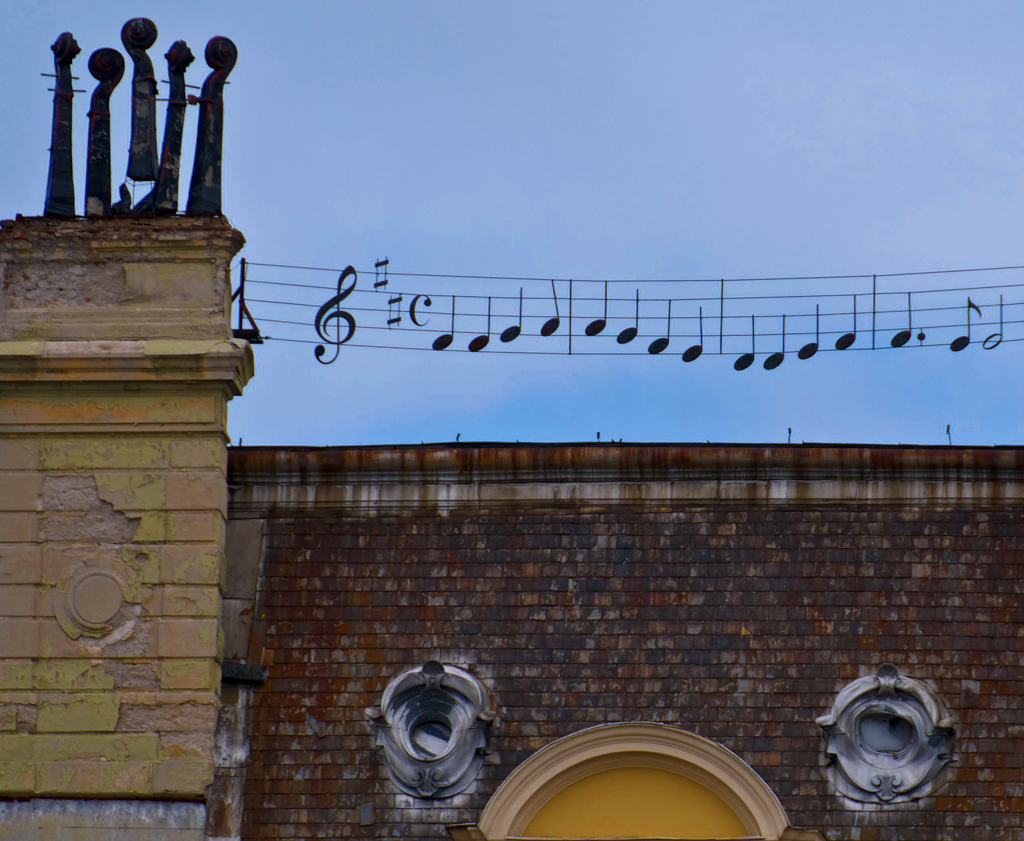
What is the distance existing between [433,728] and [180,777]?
7.82 ft

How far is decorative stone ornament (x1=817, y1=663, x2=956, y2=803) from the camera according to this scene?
15.5 meters

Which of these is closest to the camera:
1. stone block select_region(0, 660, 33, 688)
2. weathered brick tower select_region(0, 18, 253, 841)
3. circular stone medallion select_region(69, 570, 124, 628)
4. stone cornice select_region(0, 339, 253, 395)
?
weathered brick tower select_region(0, 18, 253, 841)

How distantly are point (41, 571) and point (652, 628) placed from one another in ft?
18.5

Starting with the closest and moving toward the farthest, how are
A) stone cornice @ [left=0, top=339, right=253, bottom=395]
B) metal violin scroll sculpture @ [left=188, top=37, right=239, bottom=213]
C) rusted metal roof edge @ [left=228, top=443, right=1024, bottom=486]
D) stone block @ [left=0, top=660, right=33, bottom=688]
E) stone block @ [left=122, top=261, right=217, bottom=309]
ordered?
stone block @ [left=0, top=660, right=33, bottom=688] < stone cornice @ [left=0, top=339, right=253, bottom=395] < stone block @ [left=122, top=261, right=217, bottom=309] < rusted metal roof edge @ [left=228, top=443, right=1024, bottom=486] < metal violin scroll sculpture @ [left=188, top=37, right=239, bottom=213]

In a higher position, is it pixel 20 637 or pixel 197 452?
pixel 197 452

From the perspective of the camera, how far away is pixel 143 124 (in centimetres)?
1708

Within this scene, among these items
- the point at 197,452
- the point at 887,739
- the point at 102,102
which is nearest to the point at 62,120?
the point at 102,102

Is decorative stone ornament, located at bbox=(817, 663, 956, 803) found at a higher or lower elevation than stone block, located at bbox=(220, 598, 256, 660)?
lower

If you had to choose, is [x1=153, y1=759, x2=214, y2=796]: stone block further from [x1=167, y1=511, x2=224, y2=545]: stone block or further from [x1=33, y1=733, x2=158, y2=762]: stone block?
[x1=167, y1=511, x2=224, y2=545]: stone block

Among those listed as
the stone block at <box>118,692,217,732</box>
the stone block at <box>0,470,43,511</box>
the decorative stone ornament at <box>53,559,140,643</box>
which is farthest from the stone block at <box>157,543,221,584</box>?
the stone block at <box>118,692,217,732</box>

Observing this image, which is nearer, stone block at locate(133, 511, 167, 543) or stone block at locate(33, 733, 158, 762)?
stone block at locate(33, 733, 158, 762)

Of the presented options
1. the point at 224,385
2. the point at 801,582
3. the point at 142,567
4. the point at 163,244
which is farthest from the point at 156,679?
the point at 801,582

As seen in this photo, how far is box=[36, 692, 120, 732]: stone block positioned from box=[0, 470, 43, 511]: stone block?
176cm

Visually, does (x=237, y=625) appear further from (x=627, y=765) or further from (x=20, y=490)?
(x=627, y=765)
